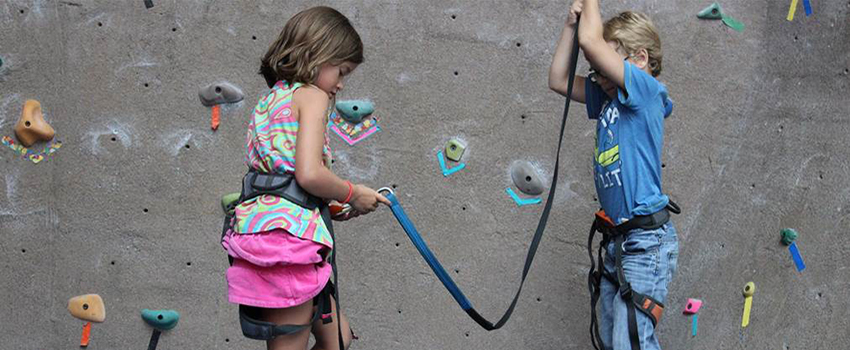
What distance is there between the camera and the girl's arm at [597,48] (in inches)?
88.4

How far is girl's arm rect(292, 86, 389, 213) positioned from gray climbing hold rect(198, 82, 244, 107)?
1.09 metres

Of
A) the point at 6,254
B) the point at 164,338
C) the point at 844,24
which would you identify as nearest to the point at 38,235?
the point at 6,254

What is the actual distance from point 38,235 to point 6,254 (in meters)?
0.14

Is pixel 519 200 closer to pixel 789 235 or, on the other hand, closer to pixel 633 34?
pixel 633 34

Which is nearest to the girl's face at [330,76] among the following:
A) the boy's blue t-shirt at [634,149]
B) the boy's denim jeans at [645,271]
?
the boy's blue t-shirt at [634,149]

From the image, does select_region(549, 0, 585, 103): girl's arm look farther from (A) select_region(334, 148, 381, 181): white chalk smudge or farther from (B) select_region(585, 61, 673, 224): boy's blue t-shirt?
(A) select_region(334, 148, 381, 181): white chalk smudge

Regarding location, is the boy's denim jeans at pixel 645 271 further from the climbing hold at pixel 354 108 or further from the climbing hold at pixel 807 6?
the climbing hold at pixel 807 6

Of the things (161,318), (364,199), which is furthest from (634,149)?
(161,318)

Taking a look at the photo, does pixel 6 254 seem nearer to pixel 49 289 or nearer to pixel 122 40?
pixel 49 289

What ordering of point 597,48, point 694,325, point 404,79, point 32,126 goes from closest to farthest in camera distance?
point 597,48 → point 32,126 → point 404,79 → point 694,325

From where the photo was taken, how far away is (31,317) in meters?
3.09

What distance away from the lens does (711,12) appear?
125 inches

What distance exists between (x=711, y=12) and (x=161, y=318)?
2.40m

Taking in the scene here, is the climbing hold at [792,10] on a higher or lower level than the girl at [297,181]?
higher
